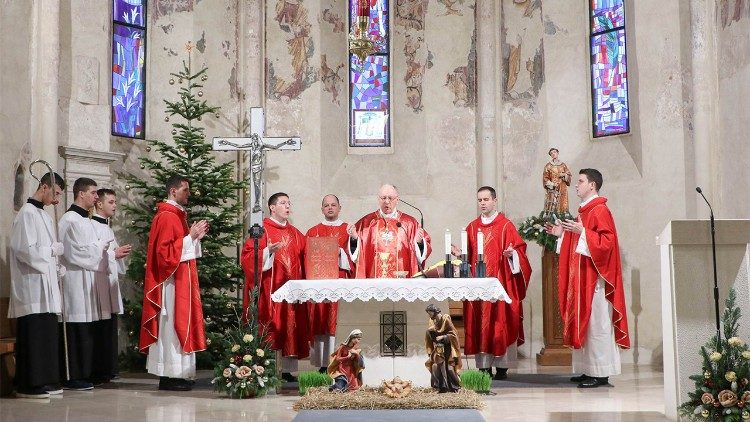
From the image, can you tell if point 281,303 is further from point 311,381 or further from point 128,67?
point 128,67

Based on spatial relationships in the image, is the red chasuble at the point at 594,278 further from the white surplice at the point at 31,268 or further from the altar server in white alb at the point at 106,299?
the white surplice at the point at 31,268

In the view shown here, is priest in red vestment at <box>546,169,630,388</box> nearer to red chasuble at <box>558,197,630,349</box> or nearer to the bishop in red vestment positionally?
red chasuble at <box>558,197,630,349</box>

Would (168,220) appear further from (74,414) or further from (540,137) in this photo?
(540,137)

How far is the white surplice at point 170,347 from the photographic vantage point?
31.0 feet

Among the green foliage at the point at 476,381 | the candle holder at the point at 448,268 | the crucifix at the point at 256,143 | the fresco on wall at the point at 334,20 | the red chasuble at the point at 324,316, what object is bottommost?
the green foliage at the point at 476,381

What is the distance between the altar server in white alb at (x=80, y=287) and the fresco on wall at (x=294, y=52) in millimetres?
4744

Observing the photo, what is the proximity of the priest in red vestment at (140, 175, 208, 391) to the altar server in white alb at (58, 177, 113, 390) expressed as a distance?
0.82 m

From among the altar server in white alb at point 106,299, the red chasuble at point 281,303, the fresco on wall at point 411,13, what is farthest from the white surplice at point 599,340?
the fresco on wall at point 411,13

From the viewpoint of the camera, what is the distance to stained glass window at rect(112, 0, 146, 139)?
13.3 m

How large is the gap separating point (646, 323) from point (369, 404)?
6317 mm

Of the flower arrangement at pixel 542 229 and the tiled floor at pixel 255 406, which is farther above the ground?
the flower arrangement at pixel 542 229

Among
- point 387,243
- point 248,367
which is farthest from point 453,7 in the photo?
point 248,367

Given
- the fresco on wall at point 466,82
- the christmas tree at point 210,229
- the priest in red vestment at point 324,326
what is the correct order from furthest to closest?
the fresco on wall at point 466,82, the christmas tree at point 210,229, the priest in red vestment at point 324,326

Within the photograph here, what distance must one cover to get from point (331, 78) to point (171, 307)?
613 centimetres
